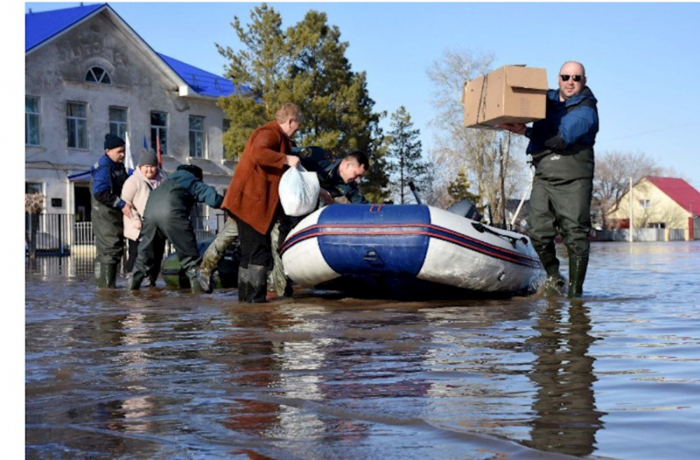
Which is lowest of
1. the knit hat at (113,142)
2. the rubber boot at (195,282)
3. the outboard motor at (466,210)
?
the rubber boot at (195,282)

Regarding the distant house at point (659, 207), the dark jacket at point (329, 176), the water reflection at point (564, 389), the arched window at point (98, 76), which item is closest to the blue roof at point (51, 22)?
the arched window at point (98, 76)

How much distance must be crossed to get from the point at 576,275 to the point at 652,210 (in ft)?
308

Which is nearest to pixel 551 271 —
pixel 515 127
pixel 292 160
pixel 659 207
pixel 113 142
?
pixel 515 127

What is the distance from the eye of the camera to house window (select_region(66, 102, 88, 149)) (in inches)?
1560

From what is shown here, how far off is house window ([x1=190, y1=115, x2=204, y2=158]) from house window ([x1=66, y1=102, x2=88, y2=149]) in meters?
5.79

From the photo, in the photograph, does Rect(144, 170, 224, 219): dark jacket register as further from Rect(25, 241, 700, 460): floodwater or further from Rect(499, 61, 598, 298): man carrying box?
Rect(499, 61, 598, 298): man carrying box

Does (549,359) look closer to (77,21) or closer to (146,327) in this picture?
(146,327)

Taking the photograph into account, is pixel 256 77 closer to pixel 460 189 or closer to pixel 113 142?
pixel 460 189

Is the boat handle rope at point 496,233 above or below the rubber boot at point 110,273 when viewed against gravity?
above

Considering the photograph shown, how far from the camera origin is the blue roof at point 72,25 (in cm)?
3866

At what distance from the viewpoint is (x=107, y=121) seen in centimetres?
4094

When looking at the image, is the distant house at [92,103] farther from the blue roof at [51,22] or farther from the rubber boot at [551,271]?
the rubber boot at [551,271]

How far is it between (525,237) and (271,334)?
432 centimetres

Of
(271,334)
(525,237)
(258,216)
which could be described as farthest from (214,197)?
(271,334)
